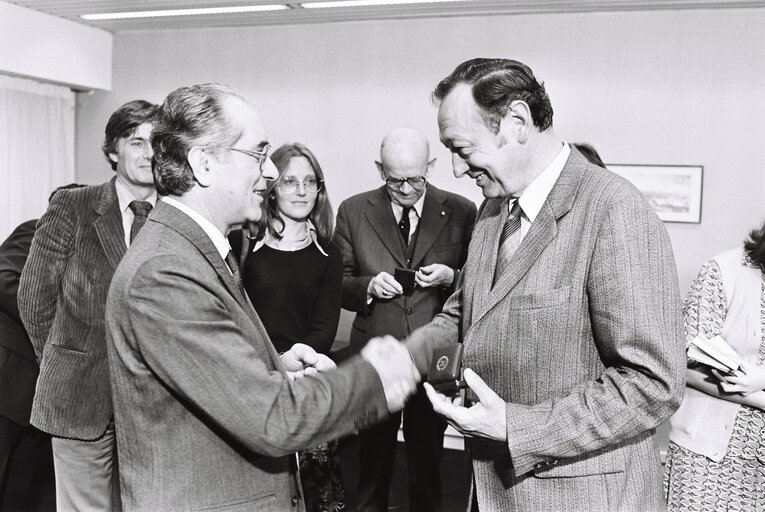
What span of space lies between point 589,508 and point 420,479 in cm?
193

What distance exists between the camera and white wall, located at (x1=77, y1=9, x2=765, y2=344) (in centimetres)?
521

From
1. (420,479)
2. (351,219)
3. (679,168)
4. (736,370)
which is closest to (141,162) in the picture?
(351,219)

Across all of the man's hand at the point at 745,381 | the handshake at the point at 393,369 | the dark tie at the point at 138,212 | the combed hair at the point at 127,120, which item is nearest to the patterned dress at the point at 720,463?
the man's hand at the point at 745,381

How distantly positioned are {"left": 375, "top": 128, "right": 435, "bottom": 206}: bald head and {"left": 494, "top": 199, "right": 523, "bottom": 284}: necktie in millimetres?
1731

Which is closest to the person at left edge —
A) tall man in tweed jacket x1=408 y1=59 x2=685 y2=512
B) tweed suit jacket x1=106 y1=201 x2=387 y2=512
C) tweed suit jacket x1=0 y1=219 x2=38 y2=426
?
tweed suit jacket x1=0 y1=219 x2=38 y2=426

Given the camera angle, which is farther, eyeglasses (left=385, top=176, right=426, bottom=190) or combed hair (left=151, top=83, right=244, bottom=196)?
eyeglasses (left=385, top=176, right=426, bottom=190)

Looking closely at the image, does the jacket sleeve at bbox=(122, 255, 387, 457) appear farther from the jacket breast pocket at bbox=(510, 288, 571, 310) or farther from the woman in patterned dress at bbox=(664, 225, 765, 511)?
the woman in patterned dress at bbox=(664, 225, 765, 511)

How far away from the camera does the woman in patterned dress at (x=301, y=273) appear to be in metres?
3.06

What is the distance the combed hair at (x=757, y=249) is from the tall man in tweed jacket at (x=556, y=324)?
1074 millimetres

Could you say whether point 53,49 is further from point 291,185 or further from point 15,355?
point 291,185

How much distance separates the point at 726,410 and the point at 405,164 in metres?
1.85

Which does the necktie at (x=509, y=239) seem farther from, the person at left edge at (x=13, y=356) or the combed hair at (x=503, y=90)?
the person at left edge at (x=13, y=356)

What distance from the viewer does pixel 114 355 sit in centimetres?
159

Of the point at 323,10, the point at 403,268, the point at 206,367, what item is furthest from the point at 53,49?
the point at 206,367
